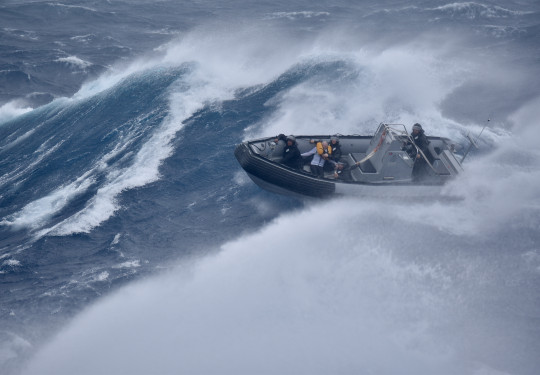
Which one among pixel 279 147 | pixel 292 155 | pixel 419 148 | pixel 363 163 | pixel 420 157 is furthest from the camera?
pixel 363 163

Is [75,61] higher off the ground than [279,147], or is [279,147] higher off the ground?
[75,61]

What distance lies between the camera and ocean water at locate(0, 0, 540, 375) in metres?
12.5

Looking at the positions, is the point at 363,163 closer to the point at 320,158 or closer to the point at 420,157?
the point at 320,158

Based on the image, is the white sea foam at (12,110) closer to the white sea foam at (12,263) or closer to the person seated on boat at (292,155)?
the white sea foam at (12,263)

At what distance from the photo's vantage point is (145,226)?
54.1 ft

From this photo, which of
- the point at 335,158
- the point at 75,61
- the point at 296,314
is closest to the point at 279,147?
the point at 335,158

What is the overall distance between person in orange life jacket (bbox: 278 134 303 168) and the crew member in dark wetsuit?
Answer: 4.21 m

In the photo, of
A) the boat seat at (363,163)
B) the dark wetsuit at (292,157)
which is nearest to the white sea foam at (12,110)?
the dark wetsuit at (292,157)

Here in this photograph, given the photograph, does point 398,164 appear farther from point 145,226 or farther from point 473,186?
point 145,226

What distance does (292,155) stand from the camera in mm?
16438

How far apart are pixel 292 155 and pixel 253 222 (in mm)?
2891

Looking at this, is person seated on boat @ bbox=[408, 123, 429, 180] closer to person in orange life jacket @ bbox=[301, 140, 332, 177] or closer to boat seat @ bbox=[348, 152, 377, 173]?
boat seat @ bbox=[348, 152, 377, 173]

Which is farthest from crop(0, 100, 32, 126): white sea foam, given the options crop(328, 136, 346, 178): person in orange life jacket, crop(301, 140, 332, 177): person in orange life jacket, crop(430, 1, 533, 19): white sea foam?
crop(430, 1, 533, 19): white sea foam

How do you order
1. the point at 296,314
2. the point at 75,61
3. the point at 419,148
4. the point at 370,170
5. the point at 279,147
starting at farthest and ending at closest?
the point at 75,61 < the point at 370,170 < the point at 279,147 < the point at 419,148 < the point at 296,314
